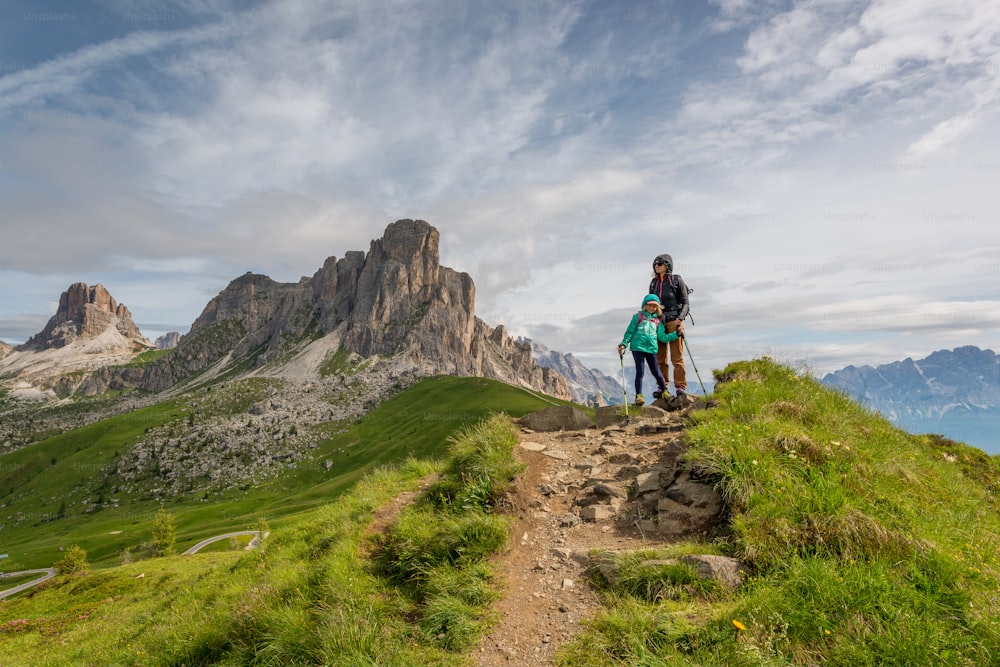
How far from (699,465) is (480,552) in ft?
15.8

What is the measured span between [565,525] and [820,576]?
4.96 metres

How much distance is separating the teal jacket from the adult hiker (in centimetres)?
27

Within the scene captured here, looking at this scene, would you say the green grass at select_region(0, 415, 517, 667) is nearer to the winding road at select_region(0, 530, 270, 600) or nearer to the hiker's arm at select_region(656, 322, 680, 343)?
the hiker's arm at select_region(656, 322, 680, 343)

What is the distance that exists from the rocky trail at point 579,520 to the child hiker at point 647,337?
2760mm

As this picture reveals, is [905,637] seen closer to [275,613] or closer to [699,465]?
[699,465]

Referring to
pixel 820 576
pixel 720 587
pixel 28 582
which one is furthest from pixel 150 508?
pixel 820 576

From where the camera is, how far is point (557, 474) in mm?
12031

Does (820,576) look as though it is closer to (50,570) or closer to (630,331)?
(630,331)

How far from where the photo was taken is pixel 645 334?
55.2ft

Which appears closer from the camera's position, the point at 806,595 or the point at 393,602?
the point at 806,595

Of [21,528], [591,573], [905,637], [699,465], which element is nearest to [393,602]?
[591,573]

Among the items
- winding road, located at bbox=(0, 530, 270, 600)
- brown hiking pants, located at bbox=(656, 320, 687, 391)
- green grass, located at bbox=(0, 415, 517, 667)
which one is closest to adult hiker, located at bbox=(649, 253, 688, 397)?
brown hiking pants, located at bbox=(656, 320, 687, 391)

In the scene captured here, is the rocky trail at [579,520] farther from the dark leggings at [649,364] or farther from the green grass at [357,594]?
the dark leggings at [649,364]

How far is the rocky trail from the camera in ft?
21.9
